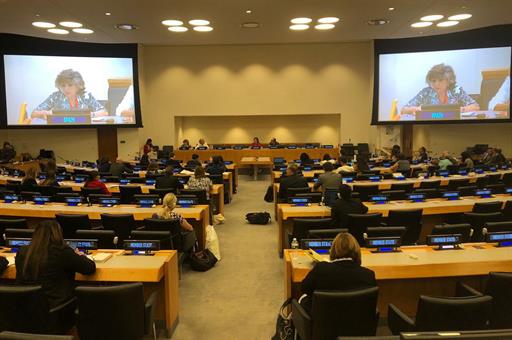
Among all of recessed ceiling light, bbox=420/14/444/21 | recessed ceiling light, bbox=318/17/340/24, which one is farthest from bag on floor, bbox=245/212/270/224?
recessed ceiling light, bbox=420/14/444/21

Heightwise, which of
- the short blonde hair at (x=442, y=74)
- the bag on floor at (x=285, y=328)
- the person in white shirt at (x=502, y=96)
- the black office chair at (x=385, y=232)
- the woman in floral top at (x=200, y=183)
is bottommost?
the bag on floor at (x=285, y=328)

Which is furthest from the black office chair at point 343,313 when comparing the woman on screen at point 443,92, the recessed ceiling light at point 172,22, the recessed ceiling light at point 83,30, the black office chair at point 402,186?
the woman on screen at point 443,92

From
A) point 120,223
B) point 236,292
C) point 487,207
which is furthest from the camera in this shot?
point 487,207

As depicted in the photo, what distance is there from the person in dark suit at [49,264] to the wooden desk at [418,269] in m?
1.77

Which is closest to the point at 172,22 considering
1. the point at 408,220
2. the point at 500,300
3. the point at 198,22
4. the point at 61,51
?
the point at 198,22

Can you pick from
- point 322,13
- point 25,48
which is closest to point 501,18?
point 322,13

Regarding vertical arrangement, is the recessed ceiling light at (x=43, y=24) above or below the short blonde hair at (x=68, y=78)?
above

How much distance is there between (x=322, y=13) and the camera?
40.5 ft

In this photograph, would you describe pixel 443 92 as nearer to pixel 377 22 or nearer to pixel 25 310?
pixel 377 22

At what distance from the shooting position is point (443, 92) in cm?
1650

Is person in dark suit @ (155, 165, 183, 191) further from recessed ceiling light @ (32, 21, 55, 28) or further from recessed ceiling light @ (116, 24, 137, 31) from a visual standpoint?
recessed ceiling light @ (32, 21, 55, 28)

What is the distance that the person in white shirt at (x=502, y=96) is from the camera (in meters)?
15.9

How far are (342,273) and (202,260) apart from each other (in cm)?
323

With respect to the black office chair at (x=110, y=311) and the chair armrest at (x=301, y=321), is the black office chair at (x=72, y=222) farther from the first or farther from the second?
the chair armrest at (x=301, y=321)
